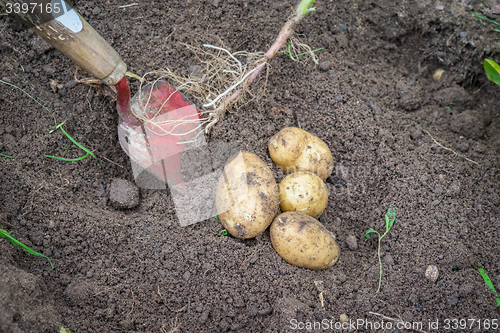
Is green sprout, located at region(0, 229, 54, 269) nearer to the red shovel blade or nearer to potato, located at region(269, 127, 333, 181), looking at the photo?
the red shovel blade

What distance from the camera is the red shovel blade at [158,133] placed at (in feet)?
7.11

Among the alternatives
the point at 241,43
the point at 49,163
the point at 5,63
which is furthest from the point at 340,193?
the point at 5,63

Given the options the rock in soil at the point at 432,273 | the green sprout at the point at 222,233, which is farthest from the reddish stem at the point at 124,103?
the rock in soil at the point at 432,273

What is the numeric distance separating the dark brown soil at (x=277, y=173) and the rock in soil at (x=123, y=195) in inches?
2.0

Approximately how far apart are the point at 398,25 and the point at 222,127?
169cm

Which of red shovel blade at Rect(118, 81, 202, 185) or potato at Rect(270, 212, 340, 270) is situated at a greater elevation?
red shovel blade at Rect(118, 81, 202, 185)

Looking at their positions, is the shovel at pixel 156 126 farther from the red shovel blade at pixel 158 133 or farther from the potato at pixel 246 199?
the potato at pixel 246 199

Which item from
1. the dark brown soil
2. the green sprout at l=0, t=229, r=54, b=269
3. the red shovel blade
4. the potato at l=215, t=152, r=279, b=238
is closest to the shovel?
the red shovel blade

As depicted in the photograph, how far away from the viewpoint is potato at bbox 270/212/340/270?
1.85 m

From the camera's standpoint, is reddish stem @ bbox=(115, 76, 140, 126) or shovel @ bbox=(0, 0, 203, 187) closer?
reddish stem @ bbox=(115, 76, 140, 126)

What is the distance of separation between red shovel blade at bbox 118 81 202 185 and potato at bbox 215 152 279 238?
376mm

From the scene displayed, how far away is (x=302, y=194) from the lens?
6.54ft

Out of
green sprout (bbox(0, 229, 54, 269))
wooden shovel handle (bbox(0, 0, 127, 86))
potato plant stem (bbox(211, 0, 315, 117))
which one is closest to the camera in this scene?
wooden shovel handle (bbox(0, 0, 127, 86))

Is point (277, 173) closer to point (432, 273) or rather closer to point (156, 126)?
point (156, 126)
